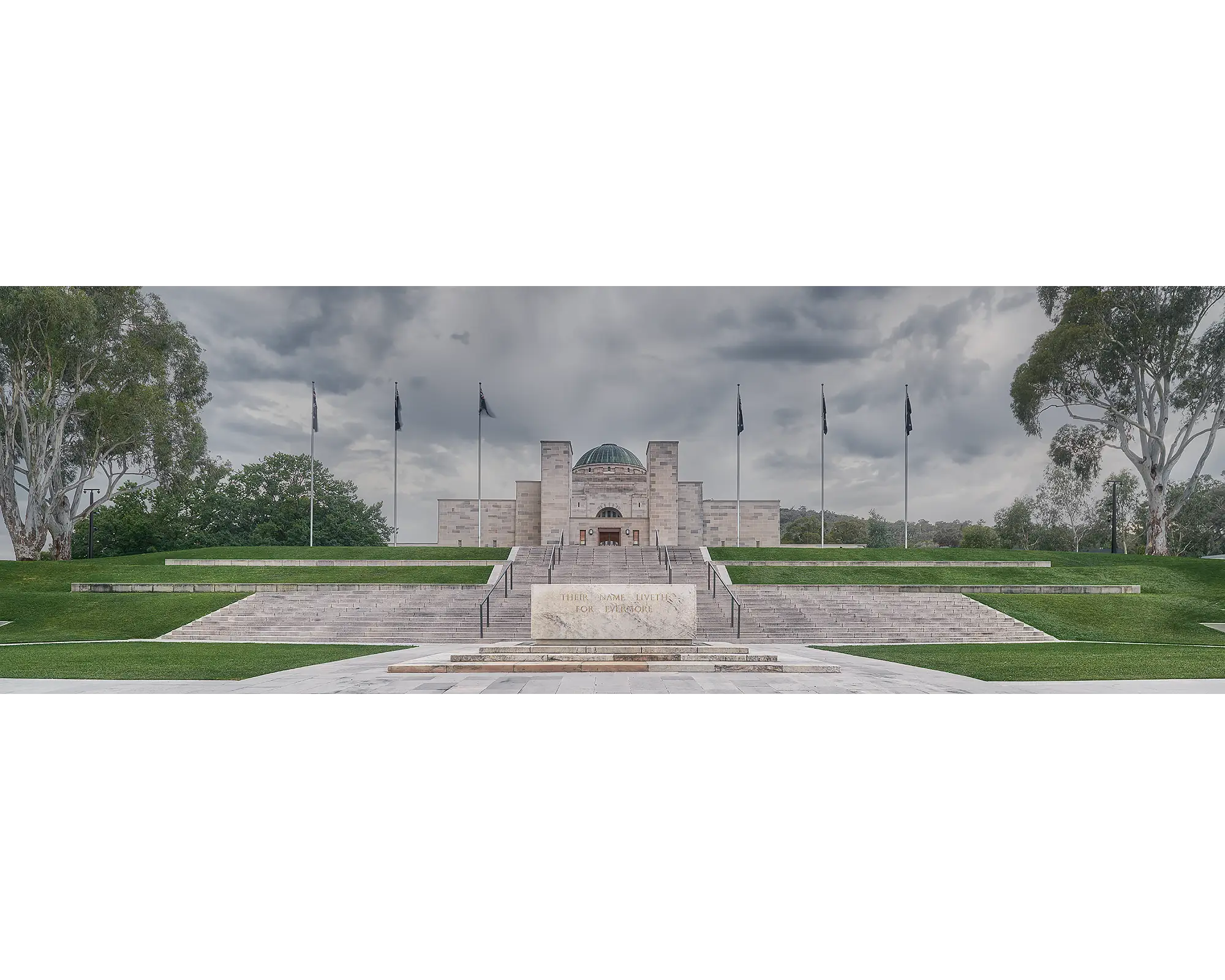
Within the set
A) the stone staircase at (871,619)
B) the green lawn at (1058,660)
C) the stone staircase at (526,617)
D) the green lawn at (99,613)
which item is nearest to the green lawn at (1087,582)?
the stone staircase at (871,619)

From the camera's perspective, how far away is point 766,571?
2333 cm

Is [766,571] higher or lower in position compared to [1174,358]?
lower

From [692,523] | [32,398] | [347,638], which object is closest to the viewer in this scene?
[347,638]

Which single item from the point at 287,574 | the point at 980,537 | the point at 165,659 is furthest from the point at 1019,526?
the point at 165,659

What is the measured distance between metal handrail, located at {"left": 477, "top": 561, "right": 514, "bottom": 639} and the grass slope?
8.27 feet

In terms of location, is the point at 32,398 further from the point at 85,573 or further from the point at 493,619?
the point at 493,619

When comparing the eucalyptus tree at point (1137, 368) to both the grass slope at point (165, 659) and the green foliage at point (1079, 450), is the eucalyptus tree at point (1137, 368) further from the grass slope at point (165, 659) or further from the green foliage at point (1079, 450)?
the grass slope at point (165, 659)

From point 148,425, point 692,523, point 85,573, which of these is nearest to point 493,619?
point 85,573

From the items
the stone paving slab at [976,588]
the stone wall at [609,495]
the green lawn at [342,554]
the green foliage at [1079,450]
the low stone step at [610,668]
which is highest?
the green foliage at [1079,450]

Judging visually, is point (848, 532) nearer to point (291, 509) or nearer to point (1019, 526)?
point (1019, 526)

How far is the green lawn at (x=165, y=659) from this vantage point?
10578 millimetres

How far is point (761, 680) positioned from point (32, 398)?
101ft

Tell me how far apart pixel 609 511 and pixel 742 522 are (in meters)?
7.99

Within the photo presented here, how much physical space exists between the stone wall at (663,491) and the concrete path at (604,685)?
29.7 meters
